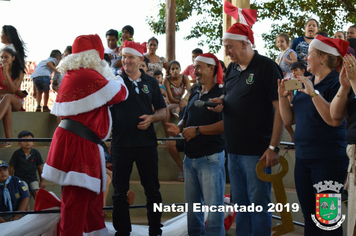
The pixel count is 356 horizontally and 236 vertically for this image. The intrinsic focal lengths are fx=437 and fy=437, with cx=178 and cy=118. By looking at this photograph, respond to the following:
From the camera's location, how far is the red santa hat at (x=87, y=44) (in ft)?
12.3

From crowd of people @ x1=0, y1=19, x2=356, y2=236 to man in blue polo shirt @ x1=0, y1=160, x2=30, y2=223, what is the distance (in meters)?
1.80

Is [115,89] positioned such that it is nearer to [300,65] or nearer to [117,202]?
[117,202]

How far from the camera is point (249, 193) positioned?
3299 millimetres

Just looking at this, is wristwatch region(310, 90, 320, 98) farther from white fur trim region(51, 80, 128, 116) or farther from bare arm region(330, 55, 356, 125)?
white fur trim region(51, 80, 128, 116)

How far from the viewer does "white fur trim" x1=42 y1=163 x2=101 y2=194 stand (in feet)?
11.4

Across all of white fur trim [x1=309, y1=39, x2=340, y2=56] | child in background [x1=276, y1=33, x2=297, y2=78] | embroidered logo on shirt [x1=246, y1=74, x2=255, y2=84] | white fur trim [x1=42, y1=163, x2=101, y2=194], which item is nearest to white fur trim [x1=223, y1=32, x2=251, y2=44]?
embroidered logo on shirt [x1=246, y1=74, x2=255, y2=84]

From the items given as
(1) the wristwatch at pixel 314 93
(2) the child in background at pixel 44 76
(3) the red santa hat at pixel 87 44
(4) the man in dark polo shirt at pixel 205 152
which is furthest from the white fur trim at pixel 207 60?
(2) the child in background at pixel 44 76

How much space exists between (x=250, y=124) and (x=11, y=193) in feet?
11.0

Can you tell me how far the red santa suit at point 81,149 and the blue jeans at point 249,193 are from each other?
112 cm

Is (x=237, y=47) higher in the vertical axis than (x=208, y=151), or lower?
higher

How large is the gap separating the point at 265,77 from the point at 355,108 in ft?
2.40

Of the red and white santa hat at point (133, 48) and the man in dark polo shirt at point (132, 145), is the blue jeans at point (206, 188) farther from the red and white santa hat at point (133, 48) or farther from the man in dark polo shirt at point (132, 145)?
the red and white santa hat at point (133, 48)

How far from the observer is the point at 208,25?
13844 mm

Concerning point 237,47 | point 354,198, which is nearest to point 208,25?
point 237,47
